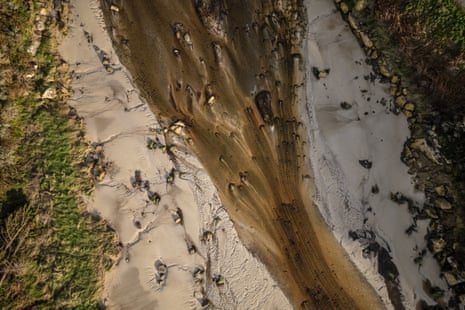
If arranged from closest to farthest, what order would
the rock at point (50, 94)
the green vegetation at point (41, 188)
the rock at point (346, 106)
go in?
the green vegetation at point (41, 188)
the rock at point (50, 94)
the rock at point (346, 106)

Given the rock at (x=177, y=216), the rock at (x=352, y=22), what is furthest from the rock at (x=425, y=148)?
the rock at (x=177, y=216)

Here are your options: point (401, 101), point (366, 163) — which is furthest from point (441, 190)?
point (401, 101)

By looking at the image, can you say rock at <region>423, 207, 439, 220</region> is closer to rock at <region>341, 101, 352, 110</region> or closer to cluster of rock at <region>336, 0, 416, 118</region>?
cluster of rock at <region>336, 0, 416, 118</region>

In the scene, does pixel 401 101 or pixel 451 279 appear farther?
pixel 401 101

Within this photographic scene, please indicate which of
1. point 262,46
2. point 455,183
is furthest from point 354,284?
point 262,46

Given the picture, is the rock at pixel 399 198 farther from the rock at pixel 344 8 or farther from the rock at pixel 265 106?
the rock at pixel 344 8

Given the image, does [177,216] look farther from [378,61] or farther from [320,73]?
[378,61]
